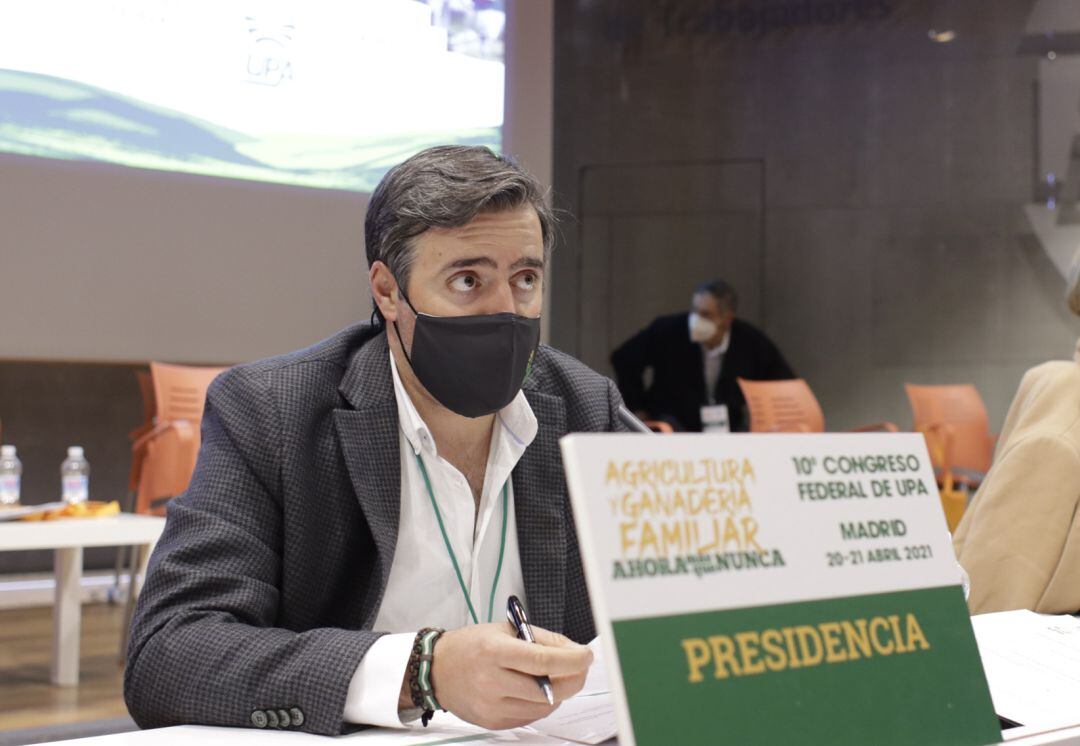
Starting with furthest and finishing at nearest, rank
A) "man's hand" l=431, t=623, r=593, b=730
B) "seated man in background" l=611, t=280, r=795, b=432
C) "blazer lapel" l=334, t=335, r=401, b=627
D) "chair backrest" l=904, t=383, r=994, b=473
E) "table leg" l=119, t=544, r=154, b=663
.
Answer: "seated man in background" l=611, t=280, r=795, b=432 → "chair backrest" l=904, t=383, r=994, b=473 → "table leg" l=119, t=544, r=154, b=663 → "blazer lapel" l=334, t=335, r=401, b=627 → "man's hand" l=431, t=623, r=593, b=730

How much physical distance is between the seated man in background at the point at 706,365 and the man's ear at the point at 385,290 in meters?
6.46

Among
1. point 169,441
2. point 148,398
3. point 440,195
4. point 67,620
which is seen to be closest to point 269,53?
point 148,398

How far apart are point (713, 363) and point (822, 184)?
1.88 metres

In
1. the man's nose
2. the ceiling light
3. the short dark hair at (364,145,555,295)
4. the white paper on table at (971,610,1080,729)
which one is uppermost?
the ceiling light

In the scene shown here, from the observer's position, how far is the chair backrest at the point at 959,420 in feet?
21.5

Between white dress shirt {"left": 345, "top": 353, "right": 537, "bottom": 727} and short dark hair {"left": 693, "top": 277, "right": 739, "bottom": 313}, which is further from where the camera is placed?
short dark hair {"left": 693, "top": 277, "right": 739, "bottom": 313}

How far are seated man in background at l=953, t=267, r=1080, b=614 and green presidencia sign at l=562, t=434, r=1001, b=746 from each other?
777mm

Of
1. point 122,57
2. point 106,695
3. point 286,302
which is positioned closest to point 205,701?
point 106,695

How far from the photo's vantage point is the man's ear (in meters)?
1.53

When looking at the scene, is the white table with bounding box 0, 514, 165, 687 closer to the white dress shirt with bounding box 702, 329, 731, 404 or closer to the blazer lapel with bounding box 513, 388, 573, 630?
the blazer lapel with bounding box 513, 388, 573, 630

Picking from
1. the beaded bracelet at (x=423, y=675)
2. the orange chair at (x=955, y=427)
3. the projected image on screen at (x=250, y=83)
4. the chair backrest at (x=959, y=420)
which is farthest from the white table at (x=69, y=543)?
the chair backrest at (x=959, y=420)

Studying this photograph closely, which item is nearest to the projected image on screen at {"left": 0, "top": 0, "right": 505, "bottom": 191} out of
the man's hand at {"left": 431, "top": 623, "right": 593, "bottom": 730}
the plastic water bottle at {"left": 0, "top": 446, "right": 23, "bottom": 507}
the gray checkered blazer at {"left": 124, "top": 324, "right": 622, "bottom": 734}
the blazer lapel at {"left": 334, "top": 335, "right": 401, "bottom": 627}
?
the plastic water bottle at {"left": 0, "top": 446, "right": 23, "bottom": 507}

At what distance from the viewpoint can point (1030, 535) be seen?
165 centimetres

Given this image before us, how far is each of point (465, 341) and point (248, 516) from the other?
325mm
